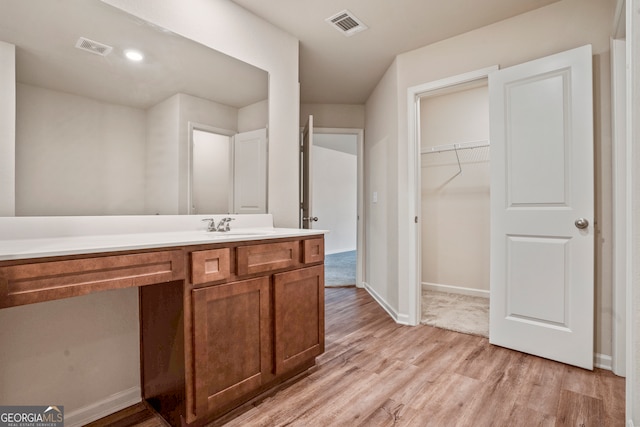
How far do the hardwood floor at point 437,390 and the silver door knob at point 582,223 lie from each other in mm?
913

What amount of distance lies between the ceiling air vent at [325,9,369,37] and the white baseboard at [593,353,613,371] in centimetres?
284

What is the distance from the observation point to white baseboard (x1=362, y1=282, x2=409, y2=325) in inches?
115

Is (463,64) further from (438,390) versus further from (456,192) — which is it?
(438,390)

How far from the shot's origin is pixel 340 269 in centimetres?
561

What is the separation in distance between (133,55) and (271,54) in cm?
104

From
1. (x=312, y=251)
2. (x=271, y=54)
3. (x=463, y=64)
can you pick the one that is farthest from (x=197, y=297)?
(x=463, y=64)

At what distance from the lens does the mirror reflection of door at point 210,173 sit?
2025 mm

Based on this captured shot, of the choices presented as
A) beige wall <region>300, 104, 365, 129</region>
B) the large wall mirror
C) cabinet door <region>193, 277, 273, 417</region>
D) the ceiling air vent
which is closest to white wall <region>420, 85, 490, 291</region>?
beige wall <region>300, 104, 365, 129</region>

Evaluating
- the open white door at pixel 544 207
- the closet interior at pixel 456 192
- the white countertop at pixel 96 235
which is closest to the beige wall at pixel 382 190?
the closet interior at pixel 456 192

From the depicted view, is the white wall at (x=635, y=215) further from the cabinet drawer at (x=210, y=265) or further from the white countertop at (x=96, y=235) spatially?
the cabinet drawer at (x=210, y=265)

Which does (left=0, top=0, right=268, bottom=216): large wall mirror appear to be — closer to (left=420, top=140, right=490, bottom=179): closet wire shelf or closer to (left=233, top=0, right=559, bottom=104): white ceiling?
(left=233, top=0, right=559, bottom=104): white ceiling

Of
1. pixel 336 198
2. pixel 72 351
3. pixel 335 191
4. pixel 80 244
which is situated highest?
pixel 335 191

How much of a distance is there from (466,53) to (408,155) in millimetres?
923

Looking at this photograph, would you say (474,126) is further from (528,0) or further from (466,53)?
(528,0)
